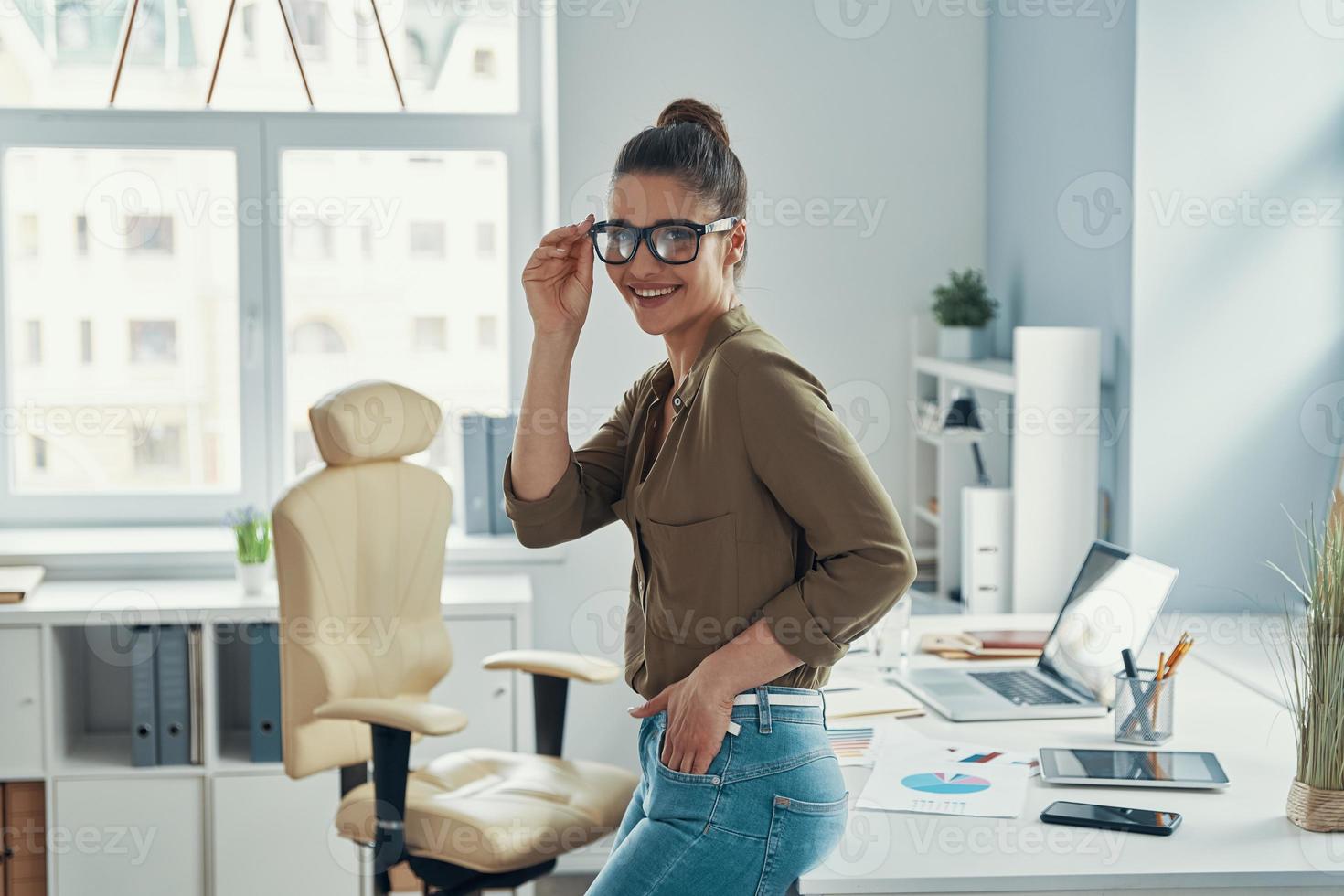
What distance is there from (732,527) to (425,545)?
146 centimetres

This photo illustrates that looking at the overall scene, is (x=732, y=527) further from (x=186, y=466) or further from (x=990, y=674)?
(x=186, y=466)

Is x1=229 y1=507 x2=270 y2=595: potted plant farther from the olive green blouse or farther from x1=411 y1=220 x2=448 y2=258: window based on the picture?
the olive green blouse

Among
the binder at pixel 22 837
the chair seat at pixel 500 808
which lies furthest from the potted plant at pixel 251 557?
the chair seat at pixel 500 808

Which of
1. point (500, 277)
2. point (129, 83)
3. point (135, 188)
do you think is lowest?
point (500, 277)

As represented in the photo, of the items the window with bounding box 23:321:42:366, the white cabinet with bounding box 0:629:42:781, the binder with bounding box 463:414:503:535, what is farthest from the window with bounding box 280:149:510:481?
the white cabinet with bounding box 0:629:42:781

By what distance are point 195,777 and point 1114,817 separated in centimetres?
211

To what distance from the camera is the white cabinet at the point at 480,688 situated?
288 centimetres

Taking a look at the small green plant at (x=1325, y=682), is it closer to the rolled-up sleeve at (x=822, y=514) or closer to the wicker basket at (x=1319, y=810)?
the wicker basket at (x=1319, y=810)

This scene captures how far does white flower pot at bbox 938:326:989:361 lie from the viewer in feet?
10.1

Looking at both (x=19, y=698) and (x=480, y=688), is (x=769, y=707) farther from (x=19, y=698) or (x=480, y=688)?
(x=19, y=698)

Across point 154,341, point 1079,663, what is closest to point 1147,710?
point 1079,663

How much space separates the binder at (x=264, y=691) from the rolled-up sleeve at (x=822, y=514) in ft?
6.46

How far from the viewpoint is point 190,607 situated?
9.27 ft

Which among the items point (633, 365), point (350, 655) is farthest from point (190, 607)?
point (633, 365)
